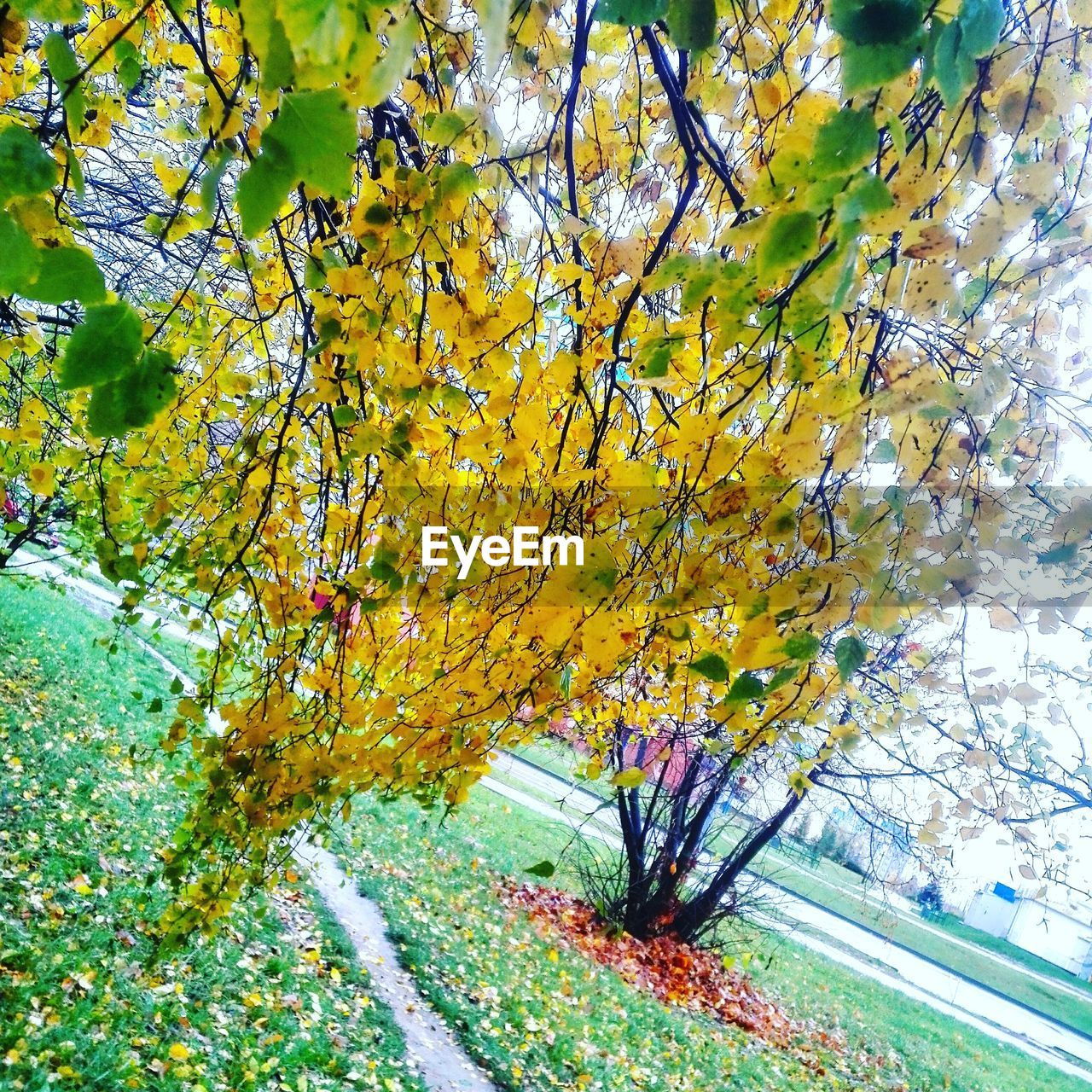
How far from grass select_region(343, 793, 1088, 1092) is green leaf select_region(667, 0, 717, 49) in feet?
7.92

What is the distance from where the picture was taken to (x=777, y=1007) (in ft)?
24.6

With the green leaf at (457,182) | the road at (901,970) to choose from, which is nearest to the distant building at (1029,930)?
the road at (901,970)

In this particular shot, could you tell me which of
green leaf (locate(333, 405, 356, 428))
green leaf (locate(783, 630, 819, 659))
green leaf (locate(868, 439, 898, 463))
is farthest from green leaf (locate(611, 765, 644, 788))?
green leaf (locate(333, 405, 356, 428))

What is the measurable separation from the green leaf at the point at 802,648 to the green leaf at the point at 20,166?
1.05 m

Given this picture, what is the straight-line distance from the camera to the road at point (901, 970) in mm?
10664

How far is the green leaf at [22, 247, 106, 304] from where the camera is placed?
2.25ft

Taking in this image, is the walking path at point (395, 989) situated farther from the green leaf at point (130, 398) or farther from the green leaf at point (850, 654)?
the green leaf at point (130, 398)

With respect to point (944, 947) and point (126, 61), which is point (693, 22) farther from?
point (944, 947)

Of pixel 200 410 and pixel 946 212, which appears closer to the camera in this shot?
pixel 946 212

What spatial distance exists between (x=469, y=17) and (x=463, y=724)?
2.05 meters

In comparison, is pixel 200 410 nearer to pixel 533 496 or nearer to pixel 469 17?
pixel 469 17

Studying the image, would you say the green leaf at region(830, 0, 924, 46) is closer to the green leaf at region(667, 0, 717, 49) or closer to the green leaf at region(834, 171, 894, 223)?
the green leaf at region(834, 171, 894, 223)

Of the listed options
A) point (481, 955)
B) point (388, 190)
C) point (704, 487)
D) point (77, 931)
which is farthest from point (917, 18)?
point (481, 955)

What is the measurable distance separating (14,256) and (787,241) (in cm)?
70
